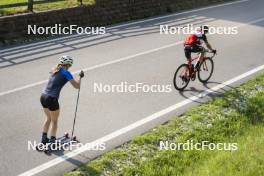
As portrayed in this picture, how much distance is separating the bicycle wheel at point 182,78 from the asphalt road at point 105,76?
0.18 metres

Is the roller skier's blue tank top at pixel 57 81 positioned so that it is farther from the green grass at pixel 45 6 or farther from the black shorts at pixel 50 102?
the green grass at pixel 45 6

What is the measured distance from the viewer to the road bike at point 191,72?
1108 cm

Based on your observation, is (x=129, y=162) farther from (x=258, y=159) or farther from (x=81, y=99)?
(x=81, y=99)

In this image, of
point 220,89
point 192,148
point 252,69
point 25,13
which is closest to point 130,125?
point 192,148

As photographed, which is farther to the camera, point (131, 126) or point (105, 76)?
point (105, 76)

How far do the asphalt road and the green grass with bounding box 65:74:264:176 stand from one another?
1.42 ft

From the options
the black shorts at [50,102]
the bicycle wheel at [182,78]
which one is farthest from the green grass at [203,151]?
the black shorts at [50,102]

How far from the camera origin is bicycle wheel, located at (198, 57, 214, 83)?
1168 centimetres

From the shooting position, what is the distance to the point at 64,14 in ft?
54.0

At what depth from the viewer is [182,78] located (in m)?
11.1

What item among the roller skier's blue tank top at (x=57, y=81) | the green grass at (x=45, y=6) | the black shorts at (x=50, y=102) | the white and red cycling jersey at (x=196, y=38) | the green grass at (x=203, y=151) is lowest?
the green grass at (x=203, y=151)

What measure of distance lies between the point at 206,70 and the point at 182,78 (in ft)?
3.58

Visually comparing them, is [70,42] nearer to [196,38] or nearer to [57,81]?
[196,38]

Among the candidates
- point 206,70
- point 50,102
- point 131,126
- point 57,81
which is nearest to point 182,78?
point 206,70
